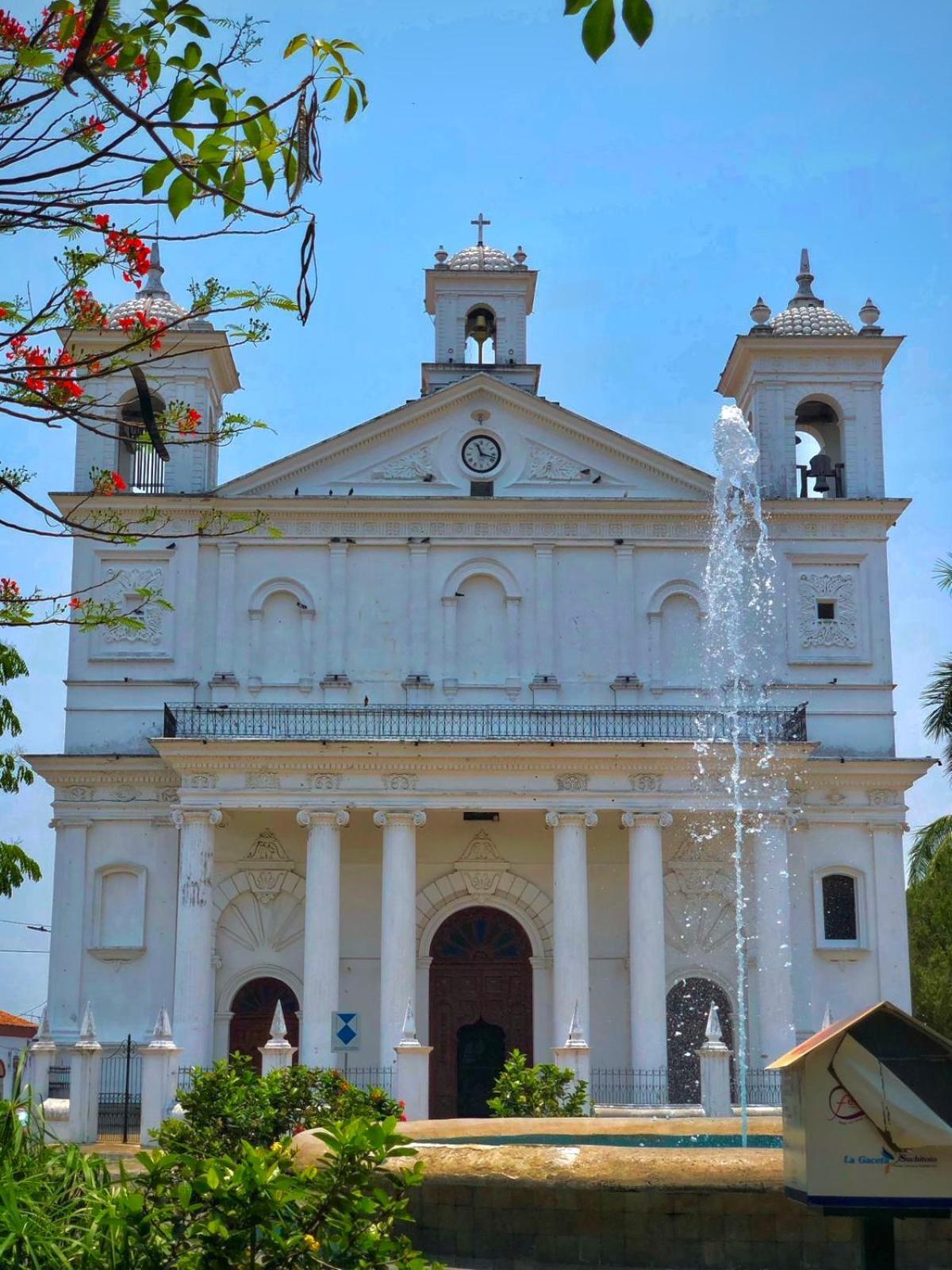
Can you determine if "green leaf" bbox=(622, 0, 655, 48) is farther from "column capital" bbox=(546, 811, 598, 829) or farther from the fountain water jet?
the fountain water jet

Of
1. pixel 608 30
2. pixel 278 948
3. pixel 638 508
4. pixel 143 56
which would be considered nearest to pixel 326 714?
pixel 278 948

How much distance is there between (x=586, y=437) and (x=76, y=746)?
10468mm

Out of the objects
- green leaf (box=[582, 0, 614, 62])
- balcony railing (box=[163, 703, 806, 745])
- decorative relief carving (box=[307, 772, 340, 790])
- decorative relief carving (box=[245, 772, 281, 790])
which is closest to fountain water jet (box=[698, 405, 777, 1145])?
balcony railing (box=[163, 703, 806, 745])

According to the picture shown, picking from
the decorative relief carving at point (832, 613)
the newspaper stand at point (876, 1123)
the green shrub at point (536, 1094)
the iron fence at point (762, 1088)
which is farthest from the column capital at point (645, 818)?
the newspaper stand at point (876, 1123)

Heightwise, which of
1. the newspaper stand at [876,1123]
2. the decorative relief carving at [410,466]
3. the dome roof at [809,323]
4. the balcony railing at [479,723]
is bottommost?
the newspaper stand at [876,1123]

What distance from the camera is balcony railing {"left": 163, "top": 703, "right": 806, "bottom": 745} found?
96.3ft

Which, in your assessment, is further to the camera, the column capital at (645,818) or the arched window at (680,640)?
the arched window at (680,640)

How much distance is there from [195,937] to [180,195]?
2245 centimetres

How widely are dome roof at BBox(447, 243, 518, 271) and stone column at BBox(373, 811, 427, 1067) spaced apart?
37.6 feet

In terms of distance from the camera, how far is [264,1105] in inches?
606

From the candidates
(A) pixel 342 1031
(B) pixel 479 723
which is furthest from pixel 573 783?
(A) pixel 342 1031

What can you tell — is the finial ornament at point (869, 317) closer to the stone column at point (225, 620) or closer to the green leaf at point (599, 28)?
the stone column at point (225, 620)

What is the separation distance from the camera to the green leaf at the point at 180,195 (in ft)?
22.9

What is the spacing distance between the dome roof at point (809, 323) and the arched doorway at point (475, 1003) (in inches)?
475
